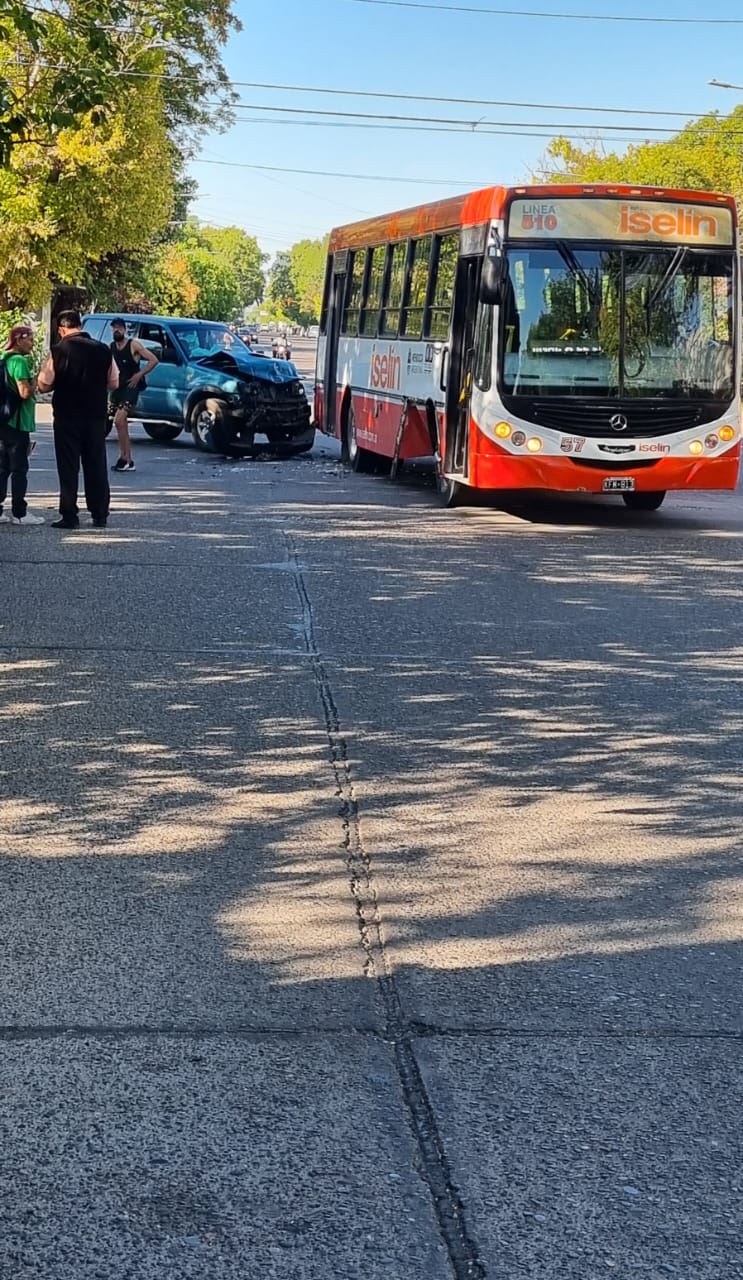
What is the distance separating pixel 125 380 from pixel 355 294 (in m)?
3.81

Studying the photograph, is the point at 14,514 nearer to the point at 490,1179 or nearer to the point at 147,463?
the point at 147,463

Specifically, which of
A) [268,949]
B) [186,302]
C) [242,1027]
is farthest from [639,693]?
[186,302]

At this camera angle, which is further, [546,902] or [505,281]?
[505,281]

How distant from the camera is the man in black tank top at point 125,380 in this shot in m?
20.4

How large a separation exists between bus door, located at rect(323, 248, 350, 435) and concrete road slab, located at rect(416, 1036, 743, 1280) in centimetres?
2011

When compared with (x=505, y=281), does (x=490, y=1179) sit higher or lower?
lower

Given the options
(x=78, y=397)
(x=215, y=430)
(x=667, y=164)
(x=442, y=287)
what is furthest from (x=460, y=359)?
(x=667, y=164)

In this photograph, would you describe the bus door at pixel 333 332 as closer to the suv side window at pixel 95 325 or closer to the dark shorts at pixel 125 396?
the suv side window at pixel 95 325

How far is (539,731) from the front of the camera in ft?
26.0

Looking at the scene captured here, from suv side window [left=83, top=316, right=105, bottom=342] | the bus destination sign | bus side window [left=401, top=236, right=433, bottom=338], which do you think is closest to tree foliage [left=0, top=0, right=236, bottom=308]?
suv side window [left=83, top=316, right=105, bottom=342]

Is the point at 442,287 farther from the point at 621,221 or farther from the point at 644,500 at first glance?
the point at 644,500

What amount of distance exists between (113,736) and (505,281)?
9605 mm

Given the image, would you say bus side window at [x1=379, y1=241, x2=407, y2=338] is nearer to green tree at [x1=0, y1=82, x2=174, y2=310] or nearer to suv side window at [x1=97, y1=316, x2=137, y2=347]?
suv side window at [x1=97, y1=316, x2=137, y2=347]

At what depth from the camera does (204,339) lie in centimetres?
2530
